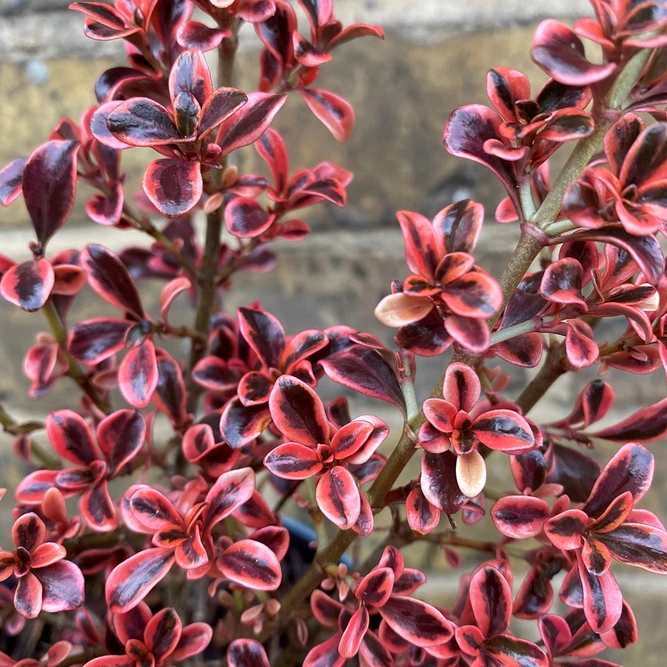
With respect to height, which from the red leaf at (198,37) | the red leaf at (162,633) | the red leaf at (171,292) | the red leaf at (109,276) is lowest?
the red leaf at (162,633)

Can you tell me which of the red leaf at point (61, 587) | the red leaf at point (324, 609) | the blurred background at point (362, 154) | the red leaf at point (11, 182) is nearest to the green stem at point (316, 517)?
the red leaf at point (324, 609)

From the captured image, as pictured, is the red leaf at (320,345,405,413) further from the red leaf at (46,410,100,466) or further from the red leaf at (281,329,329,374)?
the red leaf at (46,410,100,466)

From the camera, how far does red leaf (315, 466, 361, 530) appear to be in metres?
0.28

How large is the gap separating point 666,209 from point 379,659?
28 centimetres

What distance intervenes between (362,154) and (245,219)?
1.22 ft

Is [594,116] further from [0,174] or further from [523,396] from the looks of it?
[0,174]

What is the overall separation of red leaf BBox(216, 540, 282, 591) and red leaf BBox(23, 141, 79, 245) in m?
0.22

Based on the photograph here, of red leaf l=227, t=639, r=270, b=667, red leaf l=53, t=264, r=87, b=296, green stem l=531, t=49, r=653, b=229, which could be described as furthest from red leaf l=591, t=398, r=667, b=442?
red leaf l=53, t=264, r=87, b=296

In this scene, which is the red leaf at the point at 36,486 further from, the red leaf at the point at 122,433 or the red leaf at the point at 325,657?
the red leaf at the point at 325,657

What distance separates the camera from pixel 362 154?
0.70 m

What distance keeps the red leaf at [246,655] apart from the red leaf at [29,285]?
8.9 inches

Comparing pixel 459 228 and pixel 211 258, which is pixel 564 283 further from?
pixel 211 258

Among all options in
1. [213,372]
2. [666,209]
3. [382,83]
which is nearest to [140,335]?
[213,372]

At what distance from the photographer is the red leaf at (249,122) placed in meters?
0.31
